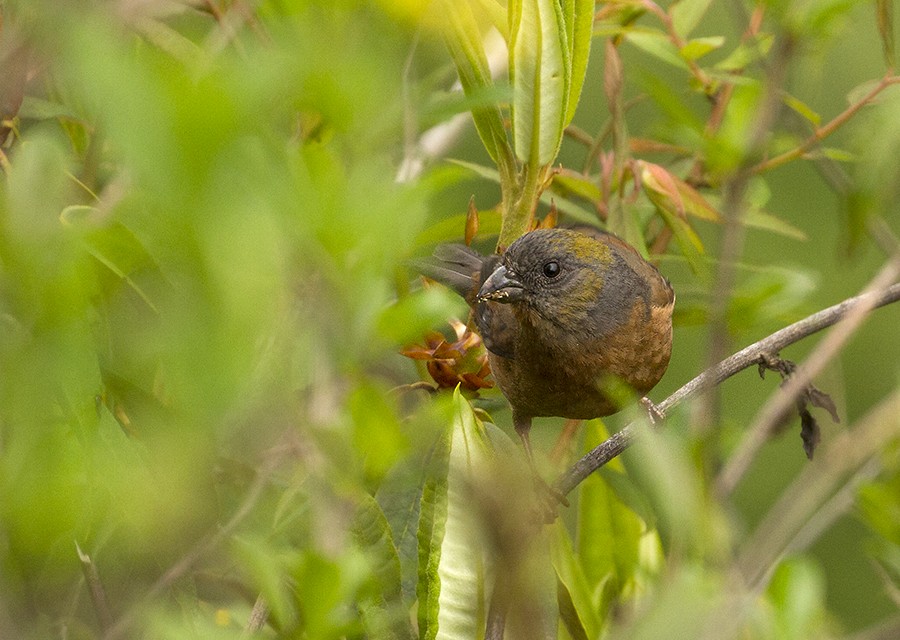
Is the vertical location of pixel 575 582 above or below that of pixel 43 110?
below

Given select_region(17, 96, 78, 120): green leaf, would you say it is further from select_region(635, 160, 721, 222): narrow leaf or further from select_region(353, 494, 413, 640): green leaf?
select_region(635, 160, 721, 222): narrow leaf

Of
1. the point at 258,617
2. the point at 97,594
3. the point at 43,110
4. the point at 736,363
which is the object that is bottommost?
the point at 736,363

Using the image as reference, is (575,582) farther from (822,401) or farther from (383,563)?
(822,401)

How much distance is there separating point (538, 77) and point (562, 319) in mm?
1496

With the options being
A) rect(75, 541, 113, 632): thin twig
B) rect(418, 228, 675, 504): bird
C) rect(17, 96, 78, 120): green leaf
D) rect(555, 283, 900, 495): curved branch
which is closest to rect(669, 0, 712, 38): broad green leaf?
rect(418, 228, 675, 504): bird

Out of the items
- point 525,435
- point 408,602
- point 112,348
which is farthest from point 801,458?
point 112,348

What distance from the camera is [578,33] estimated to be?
81.3 inches

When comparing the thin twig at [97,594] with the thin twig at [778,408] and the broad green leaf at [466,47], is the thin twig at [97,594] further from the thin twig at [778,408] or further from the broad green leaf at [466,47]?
the broad green leaf at [466,47]

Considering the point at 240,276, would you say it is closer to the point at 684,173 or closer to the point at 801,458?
the point at 684,173

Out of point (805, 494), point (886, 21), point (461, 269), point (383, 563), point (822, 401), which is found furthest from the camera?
point (461, 269)

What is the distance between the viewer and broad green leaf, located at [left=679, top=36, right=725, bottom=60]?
2723 millimetres

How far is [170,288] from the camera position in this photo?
994 mm

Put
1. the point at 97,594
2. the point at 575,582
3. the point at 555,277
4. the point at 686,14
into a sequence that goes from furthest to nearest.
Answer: the point at 555,277, the point at 686,14, the point at 575,582, the point at 97,594

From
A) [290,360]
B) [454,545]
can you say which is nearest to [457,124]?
[454,545]
